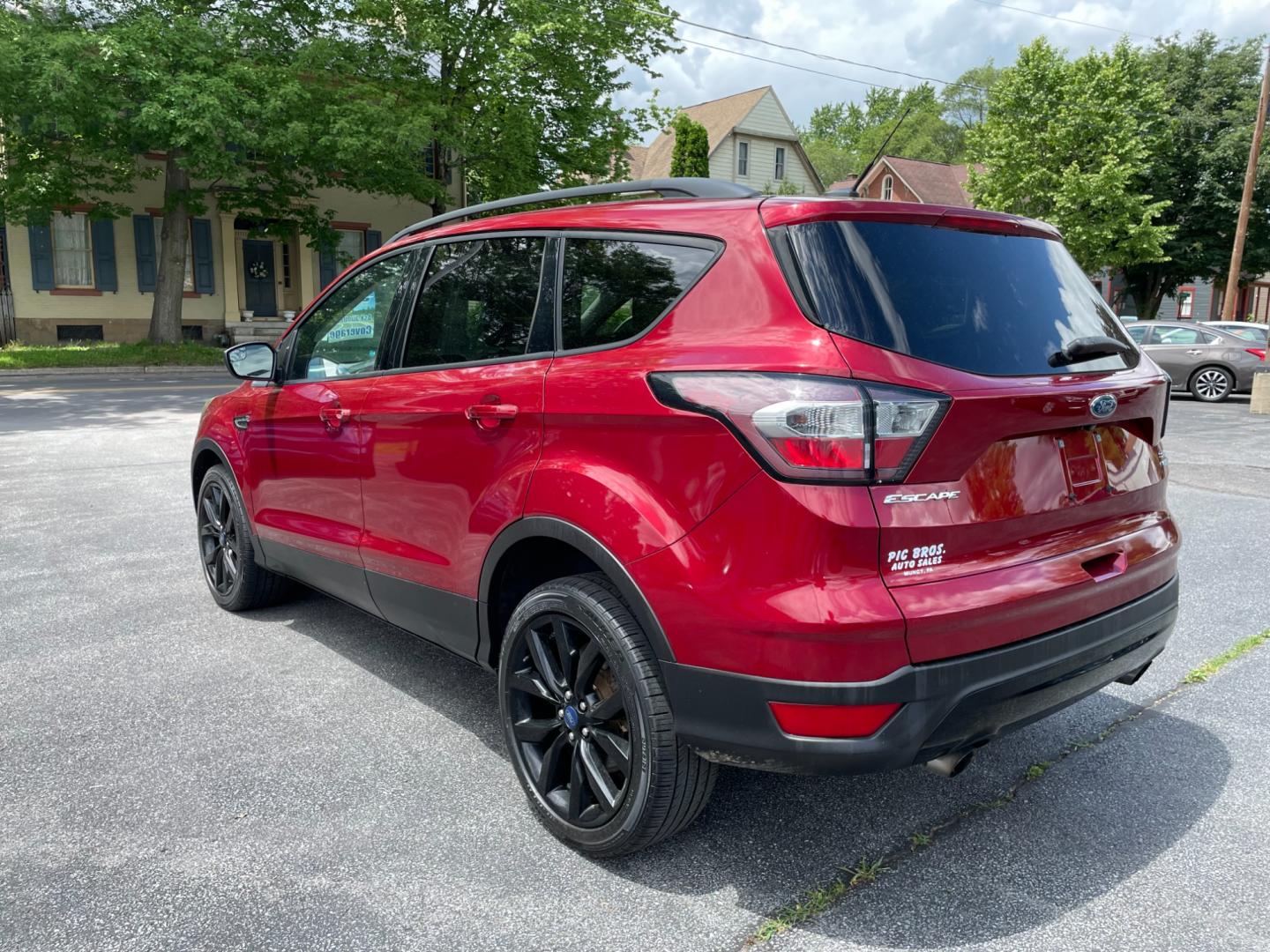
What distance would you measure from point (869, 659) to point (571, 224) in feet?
5.43

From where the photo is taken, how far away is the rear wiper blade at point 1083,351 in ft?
8.66

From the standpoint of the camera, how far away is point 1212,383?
17984 mm

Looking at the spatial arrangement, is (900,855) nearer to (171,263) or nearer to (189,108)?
(189,108)

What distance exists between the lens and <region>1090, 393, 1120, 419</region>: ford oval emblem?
2.63 metres

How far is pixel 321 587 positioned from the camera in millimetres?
4156

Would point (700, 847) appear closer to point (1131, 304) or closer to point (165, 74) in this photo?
point (165, 74)

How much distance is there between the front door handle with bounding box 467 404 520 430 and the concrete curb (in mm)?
16693

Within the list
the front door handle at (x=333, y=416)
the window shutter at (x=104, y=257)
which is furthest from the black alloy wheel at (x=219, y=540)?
the window shutter at (x=104, y=257)

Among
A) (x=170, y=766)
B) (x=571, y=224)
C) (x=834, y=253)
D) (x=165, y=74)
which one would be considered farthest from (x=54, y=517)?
(x=165, y=74)

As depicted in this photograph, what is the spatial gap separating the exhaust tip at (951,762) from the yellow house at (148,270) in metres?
24.1

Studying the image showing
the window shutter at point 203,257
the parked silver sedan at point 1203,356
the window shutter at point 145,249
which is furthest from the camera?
the window shutter at point 203,257

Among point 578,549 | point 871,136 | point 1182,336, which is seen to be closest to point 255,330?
point 1182,336

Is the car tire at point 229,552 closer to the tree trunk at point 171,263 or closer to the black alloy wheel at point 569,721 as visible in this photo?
the black alloy wheel at point 569,721

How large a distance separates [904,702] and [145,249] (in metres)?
27.7
